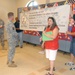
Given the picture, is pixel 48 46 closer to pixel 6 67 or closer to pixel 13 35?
pixel 13 35

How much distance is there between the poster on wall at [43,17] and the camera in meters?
3.67

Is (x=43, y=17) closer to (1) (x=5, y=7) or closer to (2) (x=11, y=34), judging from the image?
(2) (x=11, y=34)

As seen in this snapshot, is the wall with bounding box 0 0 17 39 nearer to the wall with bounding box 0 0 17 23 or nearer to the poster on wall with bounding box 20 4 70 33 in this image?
the wall with bounding box 0 0 17 23

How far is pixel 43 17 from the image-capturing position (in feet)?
14.7

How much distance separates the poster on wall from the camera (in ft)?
12.0

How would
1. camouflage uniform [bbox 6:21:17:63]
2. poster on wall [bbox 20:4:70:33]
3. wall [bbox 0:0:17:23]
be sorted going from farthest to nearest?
wall [bbox 0:0:17:23] → poster on wall [bbox 20:4:70:33] → camouflage uniform [bbox 6:21:17:63]

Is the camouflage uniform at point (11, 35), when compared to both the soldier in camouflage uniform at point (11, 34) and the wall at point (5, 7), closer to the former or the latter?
the soldier in camouflage uniform at point (11, 34)

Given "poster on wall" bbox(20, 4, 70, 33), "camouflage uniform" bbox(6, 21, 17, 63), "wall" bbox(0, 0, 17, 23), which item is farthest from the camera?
"wall" bbox(0, 0, 17, 23)

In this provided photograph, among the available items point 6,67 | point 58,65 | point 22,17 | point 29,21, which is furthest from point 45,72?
point 22,17

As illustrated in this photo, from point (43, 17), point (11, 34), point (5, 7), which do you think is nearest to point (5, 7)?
point (5, 7)

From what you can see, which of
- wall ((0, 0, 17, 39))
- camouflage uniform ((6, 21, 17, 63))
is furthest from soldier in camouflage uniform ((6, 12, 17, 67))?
wall ((0, 0, 17, 39))

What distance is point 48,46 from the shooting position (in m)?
2.66

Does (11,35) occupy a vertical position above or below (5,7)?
below

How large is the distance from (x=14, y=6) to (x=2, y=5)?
801 millimetres
